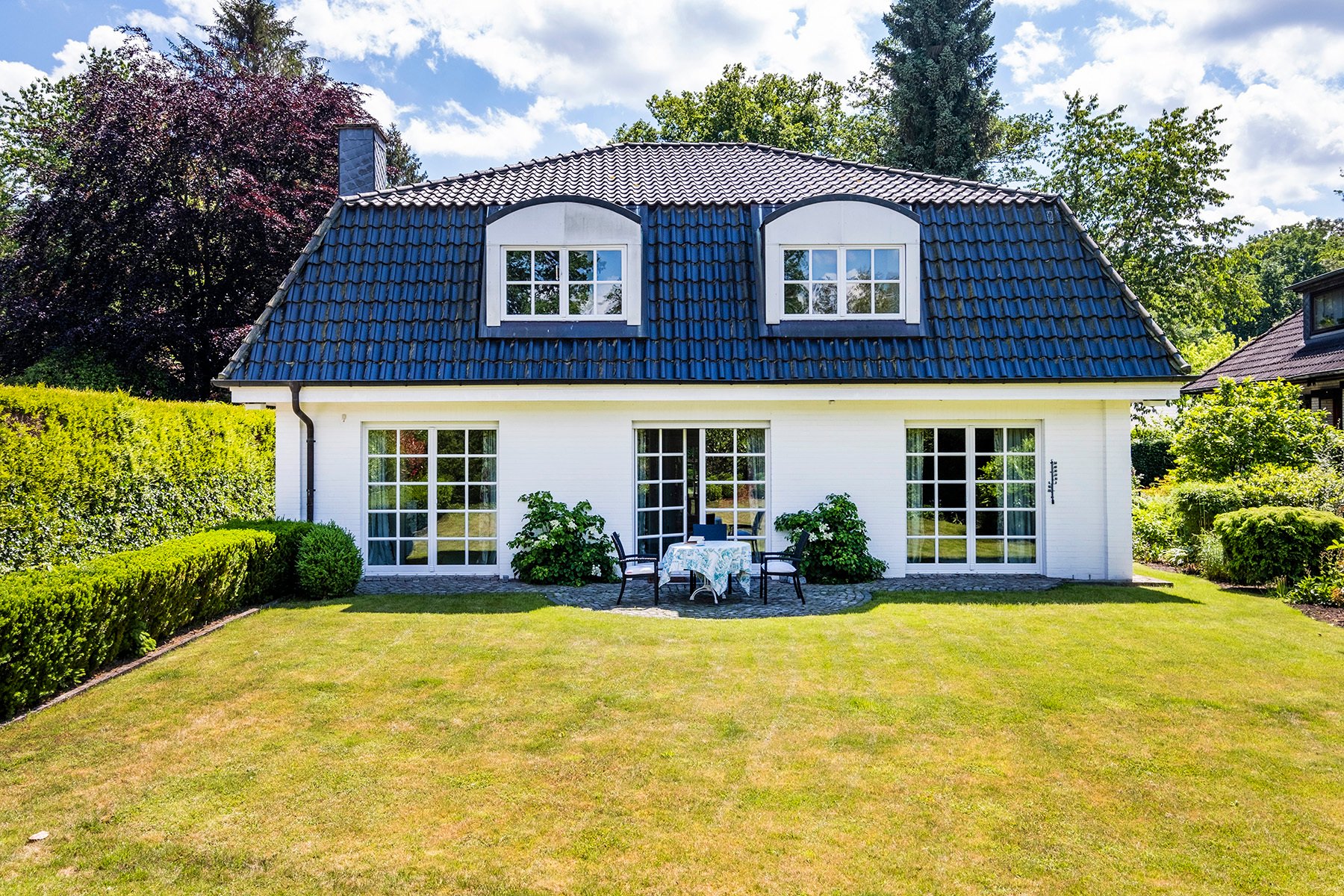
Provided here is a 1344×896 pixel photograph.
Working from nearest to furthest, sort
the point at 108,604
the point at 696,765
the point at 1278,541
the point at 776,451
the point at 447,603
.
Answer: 1. the point at 696,765
2. the point at 108,604
3. the point at 447,603
4. the point at 1278,541
5. the point at 776,451

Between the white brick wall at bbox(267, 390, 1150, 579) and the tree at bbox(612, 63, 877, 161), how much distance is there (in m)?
20.7

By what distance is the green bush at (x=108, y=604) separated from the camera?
638 cm

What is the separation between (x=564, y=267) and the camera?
13.0m

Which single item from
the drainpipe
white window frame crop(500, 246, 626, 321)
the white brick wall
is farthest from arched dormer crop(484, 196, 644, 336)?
the drainpipe

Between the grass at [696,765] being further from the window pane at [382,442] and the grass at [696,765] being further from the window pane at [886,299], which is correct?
the window pane at [886,299]

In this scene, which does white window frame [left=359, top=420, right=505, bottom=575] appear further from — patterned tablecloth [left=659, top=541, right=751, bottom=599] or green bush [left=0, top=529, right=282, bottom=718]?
patterned tablecloth [left=659, top=541, right=751, bottom=599]

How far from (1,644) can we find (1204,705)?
9783 mm

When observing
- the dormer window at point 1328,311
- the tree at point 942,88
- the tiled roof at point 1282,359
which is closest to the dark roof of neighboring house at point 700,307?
the tiled roof at point 1282,359

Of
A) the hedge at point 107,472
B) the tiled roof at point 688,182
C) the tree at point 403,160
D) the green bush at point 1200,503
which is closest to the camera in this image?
the hedge at point 107,472

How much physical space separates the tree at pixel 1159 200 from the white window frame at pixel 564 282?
2080 centimetres

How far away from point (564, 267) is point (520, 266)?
73 cm

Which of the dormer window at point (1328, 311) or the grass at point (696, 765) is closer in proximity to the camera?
the grass at point (696, 765)

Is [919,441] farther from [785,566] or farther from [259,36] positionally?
[259,36]

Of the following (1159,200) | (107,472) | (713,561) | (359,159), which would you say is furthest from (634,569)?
(1159,200)
